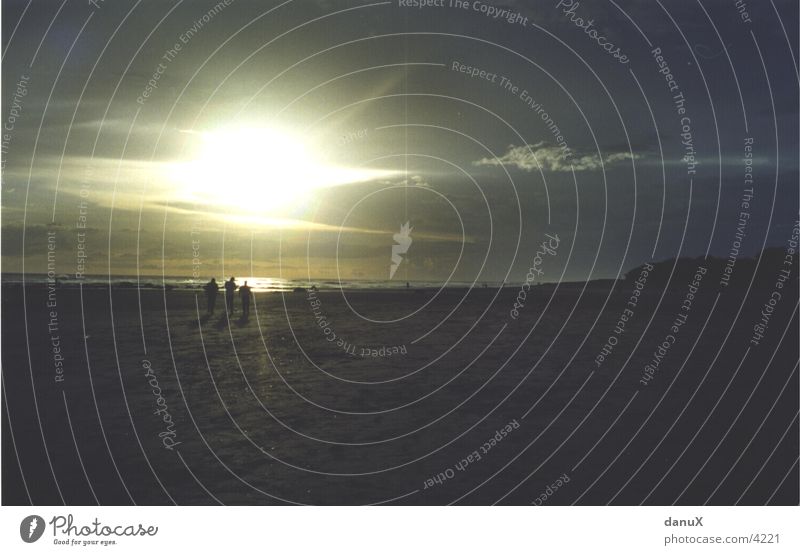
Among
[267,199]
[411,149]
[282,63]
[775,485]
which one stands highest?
[282,63]

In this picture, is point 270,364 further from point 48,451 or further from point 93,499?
point 93,499

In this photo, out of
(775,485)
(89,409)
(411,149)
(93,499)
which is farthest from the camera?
(411,149)

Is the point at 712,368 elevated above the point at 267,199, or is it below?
below

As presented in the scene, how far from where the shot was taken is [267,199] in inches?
680

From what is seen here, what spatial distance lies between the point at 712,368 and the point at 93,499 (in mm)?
16045

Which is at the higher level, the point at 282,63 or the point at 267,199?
the point at 282,63

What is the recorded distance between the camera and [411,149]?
18625 millimetres

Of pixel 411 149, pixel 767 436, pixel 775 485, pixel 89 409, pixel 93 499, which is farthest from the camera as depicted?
pixel 411 149

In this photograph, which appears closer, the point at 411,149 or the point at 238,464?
the point at 238,464

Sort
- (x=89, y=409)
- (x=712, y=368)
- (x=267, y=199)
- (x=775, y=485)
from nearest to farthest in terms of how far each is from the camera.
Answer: (x=775, y=485), (x=89, y=409), (x=267, y=199), (x=712, y=368)

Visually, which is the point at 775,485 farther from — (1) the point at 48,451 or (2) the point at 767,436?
(1) the point at 48,451

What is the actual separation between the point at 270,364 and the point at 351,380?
3.56m

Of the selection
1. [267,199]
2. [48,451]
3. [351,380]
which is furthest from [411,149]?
[48,451]

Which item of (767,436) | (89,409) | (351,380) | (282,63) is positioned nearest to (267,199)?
(282,63)
